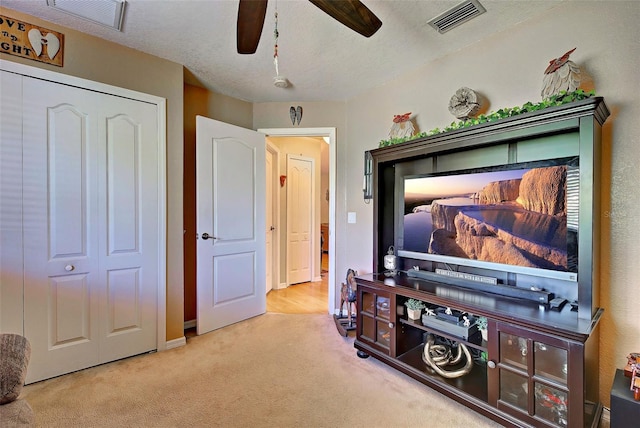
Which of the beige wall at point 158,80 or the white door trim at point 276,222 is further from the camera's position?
Result: the white door trim at point 276,222

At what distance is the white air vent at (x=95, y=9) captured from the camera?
1.81 metres

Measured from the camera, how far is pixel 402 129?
101 inches

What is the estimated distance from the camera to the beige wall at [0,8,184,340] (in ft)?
6.98

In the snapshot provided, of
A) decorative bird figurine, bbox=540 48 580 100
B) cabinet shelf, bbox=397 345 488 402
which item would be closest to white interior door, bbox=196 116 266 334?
cabinet shelf, bbox=397 345 488 402

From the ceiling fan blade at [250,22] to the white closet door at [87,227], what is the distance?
4.44 ft

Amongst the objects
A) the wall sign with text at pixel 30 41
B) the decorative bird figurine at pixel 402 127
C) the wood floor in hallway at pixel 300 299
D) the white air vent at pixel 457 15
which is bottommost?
the wood floor in hallway at pixel 300 299

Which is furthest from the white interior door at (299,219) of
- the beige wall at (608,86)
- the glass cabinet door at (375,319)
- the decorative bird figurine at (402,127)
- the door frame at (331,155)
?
the beige wall at (608,86)

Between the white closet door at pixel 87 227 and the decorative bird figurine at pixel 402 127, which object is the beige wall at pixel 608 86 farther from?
the white closet door at pixel 87 227

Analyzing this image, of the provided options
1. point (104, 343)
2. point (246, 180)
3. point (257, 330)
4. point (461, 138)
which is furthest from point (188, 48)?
point (257, 330)

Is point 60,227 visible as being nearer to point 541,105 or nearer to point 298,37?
point 298,37

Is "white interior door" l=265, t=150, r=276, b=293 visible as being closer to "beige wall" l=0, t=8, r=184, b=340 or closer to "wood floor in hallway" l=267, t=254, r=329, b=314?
"wood floor in hallway" l=267, t=254, r=329, b=314

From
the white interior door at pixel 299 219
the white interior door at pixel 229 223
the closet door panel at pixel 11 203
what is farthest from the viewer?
the white interior door at pixel 299 219

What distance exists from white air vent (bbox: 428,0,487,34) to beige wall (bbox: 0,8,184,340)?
212cm

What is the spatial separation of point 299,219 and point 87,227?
9.68 ft
